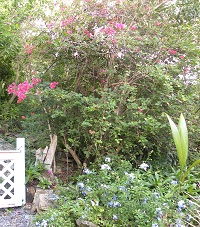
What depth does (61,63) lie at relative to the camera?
3.34 metres

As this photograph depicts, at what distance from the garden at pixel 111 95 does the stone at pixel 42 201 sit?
0.06 metres

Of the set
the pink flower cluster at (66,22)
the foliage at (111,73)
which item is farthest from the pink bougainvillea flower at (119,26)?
the pink flower cluster at (66,22)

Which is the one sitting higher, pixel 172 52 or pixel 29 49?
pixel 29 49

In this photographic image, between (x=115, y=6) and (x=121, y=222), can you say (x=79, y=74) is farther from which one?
(x=121, y=222)

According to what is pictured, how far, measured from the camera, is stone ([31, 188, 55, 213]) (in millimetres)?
2498

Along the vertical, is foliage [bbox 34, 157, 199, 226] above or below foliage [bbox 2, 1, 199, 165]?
below

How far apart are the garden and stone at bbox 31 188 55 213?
0.06m

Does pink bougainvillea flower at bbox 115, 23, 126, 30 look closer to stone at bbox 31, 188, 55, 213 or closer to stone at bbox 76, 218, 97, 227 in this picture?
stone at bbox 31, 188, 55, 213

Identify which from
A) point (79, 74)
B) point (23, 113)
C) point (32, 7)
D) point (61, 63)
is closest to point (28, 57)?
point (61, 63)

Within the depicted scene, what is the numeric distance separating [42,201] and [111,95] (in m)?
1.33

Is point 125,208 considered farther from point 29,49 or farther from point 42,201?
point 29,49

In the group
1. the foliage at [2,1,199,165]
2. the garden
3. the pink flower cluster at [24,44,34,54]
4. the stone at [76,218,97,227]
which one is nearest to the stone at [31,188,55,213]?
the garden

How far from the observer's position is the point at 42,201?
253cm

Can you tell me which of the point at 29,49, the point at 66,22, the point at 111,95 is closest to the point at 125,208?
the point at 111,95
